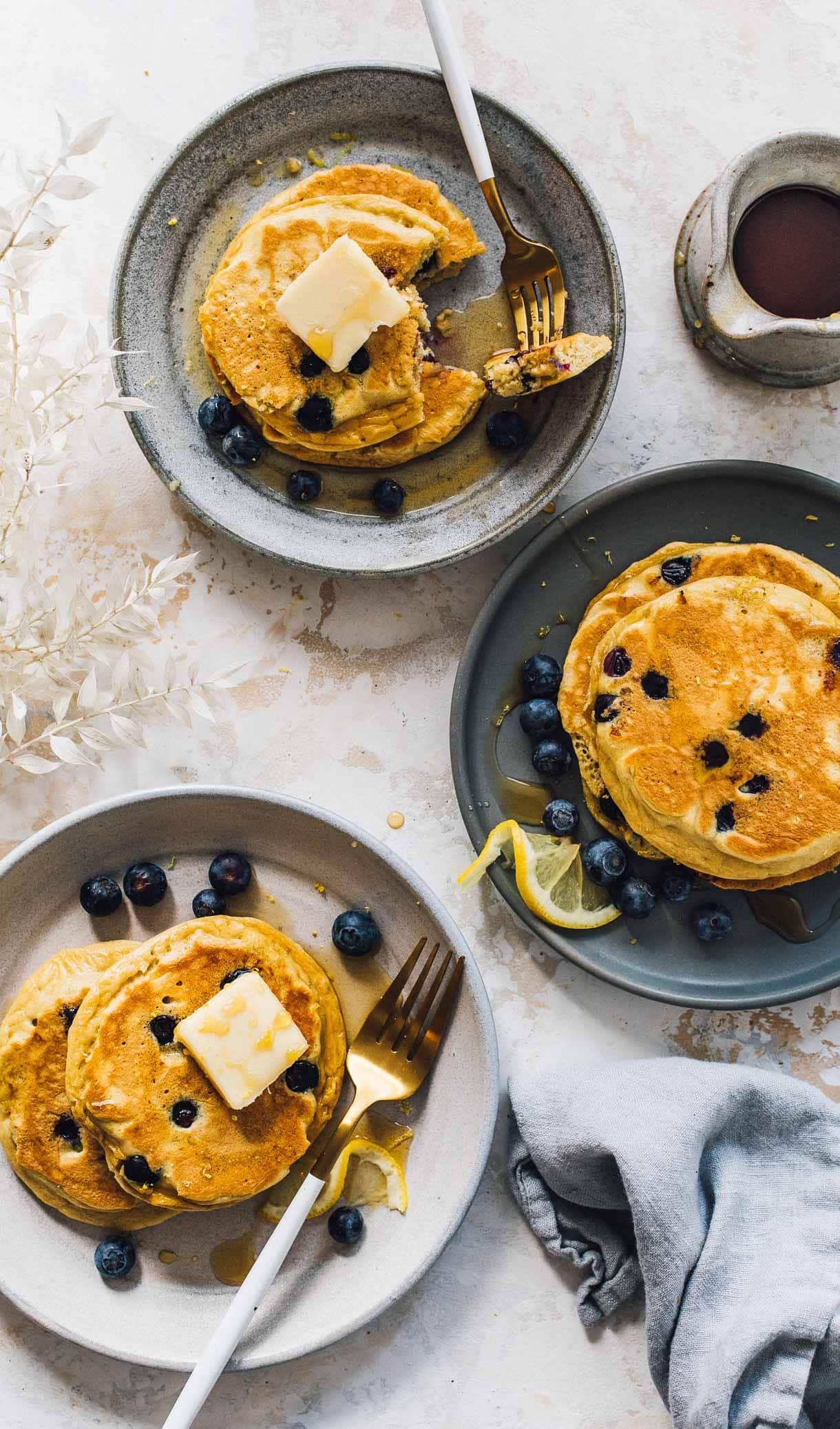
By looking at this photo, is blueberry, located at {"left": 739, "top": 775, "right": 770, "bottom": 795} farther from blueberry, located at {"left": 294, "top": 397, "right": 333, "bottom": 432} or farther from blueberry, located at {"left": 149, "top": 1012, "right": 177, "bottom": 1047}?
blueberry, located at {"left": 149, "top": 1012, "right": 177, "bottom": 1047}

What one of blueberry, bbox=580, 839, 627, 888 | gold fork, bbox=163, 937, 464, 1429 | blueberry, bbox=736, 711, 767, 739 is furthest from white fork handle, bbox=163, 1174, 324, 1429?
blueberry, bbox=736, 711, 767, 739

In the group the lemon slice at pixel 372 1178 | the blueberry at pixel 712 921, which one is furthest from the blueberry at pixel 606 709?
the lemon slice at pixel 372 1178

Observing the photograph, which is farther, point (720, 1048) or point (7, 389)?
point (720, 1048)

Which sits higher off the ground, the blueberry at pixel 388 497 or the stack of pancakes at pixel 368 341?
the stack of pancakes at pixel 368 341

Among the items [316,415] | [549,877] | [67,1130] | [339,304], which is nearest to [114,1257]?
[67,1130]

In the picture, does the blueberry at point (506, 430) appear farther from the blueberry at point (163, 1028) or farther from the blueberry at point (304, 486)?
the blueberry at point (163, 1028)

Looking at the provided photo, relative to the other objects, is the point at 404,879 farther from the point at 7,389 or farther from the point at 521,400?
the point at 7,389

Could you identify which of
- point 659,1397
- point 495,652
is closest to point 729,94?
point 495,652
